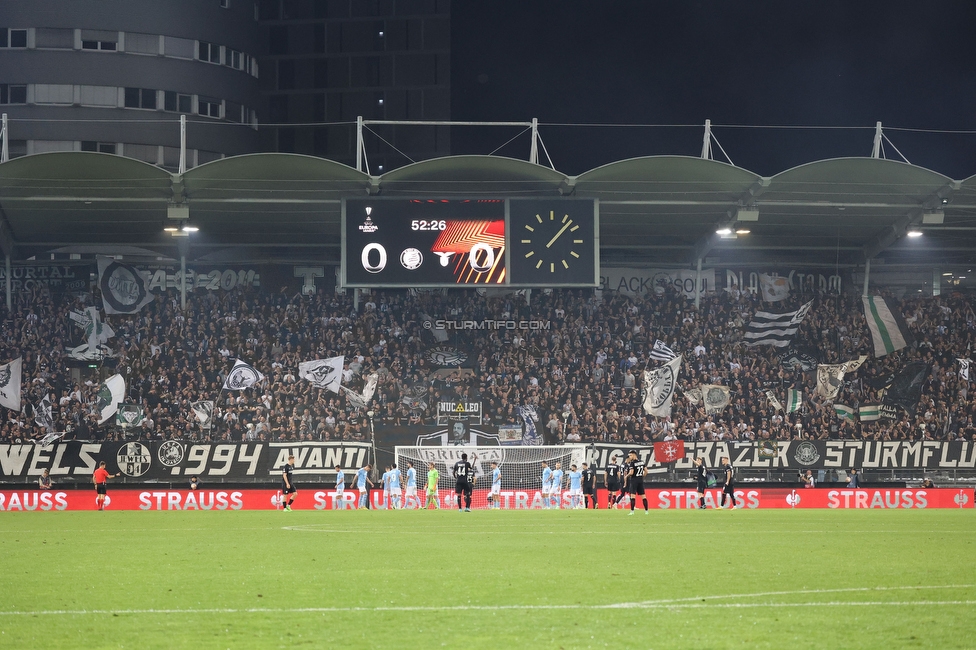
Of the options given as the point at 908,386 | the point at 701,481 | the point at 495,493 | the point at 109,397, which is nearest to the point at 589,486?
the point at 701,481

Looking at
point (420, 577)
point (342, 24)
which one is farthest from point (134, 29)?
point (420, 577)

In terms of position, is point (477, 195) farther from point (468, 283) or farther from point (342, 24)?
→ point (342, 24)

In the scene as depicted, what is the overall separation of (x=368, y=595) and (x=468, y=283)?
23048 mm

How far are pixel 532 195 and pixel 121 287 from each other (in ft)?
60.6

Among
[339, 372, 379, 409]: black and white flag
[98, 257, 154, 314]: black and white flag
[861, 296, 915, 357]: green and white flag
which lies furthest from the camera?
[98, 257, 154, 314]: black and white flag

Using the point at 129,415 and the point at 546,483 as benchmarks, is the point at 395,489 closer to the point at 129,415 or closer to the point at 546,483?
the point at 546,483

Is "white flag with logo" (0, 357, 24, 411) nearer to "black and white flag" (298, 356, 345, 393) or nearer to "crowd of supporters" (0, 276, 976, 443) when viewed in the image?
"crowd of supporters" (0, 276, 976, 443)

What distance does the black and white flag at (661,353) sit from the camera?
42812mm

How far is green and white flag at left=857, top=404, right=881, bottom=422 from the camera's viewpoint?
41375mm

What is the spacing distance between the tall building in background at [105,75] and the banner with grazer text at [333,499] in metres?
26.0

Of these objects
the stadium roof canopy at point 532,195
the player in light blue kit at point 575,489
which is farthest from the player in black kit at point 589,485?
the stadium roof canopy at point 532,195

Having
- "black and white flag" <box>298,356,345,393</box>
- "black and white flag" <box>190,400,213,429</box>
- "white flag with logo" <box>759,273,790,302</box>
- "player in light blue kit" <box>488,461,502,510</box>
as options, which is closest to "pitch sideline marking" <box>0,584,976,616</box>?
"player in light blue kit" <box>488,461,502,510</box>

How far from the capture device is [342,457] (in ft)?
123
